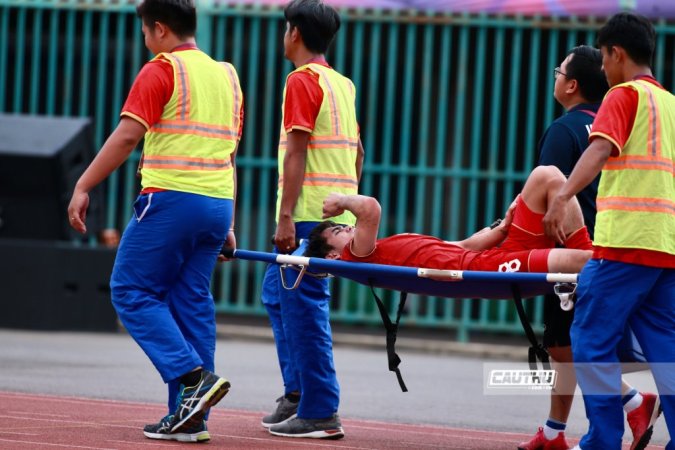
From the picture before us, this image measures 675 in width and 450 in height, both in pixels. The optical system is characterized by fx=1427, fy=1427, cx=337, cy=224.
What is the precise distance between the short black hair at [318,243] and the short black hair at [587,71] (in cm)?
135

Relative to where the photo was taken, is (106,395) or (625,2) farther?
(625,2)

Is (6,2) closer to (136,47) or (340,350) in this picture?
(136,47)

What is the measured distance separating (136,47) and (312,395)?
7.62 m

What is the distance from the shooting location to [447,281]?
239 inches

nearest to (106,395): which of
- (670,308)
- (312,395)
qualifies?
(312,395)

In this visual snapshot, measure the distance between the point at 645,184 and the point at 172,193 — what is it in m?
2.06

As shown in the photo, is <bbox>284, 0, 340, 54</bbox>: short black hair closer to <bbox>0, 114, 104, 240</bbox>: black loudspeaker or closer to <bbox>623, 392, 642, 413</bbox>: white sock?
<bbox>623, 392, 642, 413</bbox>: white sock

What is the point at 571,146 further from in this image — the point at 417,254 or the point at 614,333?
the point at 614,333

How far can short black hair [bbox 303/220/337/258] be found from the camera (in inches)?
262

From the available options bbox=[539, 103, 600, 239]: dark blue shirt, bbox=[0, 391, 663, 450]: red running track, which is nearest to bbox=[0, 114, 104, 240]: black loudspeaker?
bbox=[0, 391, 663, 450]: red running track

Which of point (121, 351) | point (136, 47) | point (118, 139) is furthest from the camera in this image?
point (136, 47)

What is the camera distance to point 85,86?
14117mm

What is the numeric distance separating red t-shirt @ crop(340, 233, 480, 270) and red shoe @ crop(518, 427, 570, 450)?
96 cm

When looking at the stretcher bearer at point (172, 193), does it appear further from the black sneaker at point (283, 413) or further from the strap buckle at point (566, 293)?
the strap buckle at point (566, 293)
